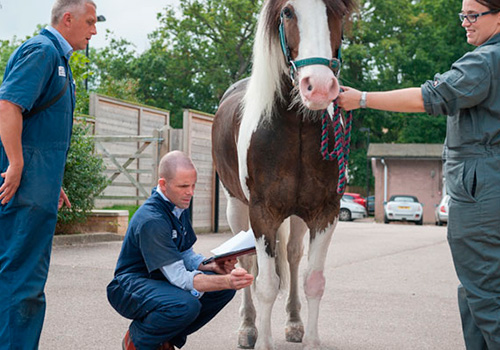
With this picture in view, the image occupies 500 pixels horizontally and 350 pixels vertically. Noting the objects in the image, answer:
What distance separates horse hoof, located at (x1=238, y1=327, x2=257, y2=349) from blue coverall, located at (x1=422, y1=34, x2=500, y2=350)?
196 cm

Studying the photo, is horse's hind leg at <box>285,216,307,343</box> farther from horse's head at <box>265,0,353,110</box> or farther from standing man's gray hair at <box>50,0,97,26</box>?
standing man's gray hair at <box>50,0,97,26</box>

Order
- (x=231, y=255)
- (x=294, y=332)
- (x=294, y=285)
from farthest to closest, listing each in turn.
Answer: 1. (x=294, y=285)
2. (x=294, y=332)
3. (x=231, y=255)

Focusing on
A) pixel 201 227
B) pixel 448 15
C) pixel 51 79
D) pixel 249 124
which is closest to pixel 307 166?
pixel 249 124

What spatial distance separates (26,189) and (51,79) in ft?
2.01

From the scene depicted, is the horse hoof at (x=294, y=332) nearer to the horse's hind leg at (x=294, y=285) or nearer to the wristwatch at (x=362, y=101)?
the horse's hind leg at (x=294, y=285)

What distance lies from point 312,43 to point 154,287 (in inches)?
65.9

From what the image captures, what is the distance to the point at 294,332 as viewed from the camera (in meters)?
4.66

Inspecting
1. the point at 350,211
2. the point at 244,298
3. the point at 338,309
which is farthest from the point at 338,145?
the point at 350,211

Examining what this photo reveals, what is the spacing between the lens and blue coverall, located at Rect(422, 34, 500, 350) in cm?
283

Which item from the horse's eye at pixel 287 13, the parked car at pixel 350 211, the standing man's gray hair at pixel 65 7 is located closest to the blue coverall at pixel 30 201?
the standing man's gray hair at pixel 65 7

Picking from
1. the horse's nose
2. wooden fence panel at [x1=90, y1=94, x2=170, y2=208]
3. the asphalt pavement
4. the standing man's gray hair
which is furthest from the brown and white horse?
wooden fence panel at [x1=90, y1=94, x2=170, y2=208]

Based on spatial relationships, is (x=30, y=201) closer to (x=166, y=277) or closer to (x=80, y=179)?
(x=166, y=277)

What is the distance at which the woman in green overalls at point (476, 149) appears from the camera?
2.84 meters

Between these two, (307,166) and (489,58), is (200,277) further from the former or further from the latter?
(489,58)
